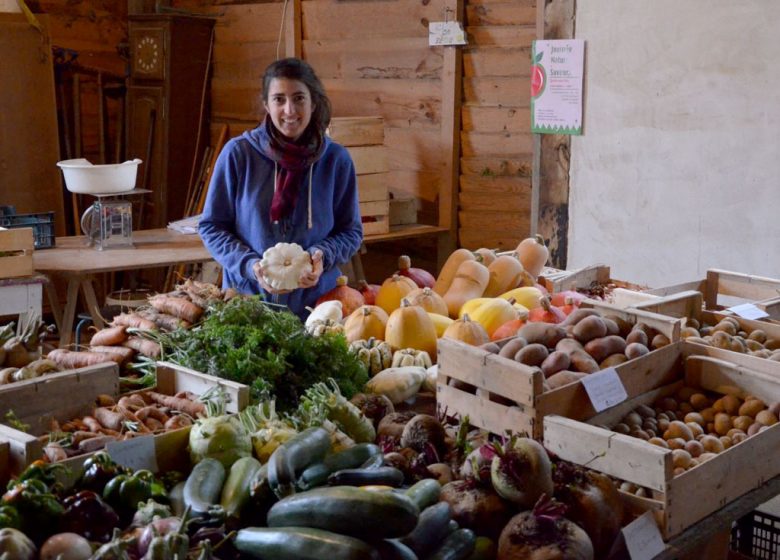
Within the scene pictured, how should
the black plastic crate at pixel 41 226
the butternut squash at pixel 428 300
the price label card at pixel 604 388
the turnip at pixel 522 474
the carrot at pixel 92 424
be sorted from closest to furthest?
the turnip at pixel 522 474
the carrot at pixel 92 424
the price label card at pixel 604 388
the butternut squash at pixel 428 300
the black plastic crate at pixel 41 226

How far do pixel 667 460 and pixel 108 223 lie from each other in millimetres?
3893

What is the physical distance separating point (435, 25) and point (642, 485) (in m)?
4.20

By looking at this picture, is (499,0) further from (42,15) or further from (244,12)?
(42,15)

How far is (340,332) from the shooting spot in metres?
2.85

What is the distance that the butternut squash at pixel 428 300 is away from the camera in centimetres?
336

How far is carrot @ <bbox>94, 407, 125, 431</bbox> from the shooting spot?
227cm

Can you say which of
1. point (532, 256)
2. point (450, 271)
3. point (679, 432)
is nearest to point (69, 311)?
point (450, 271)

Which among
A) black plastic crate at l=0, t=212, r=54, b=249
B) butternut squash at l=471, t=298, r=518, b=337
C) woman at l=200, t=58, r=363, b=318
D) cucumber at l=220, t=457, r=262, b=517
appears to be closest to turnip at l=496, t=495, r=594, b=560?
cucumber at l=220, t=457, r=262, b=517

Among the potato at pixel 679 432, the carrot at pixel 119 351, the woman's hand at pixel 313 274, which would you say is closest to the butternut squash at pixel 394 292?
the woman's hand at pixel 313 274

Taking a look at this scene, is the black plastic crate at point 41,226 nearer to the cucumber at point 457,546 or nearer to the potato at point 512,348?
the potato at point 512,348

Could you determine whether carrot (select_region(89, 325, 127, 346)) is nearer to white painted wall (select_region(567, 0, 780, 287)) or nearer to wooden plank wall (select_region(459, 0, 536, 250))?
white painted wall (select_region(567, 0, 780, 287))

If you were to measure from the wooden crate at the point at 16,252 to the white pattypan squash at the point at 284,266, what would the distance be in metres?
1.59

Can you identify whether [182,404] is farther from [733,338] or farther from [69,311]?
[69,311]

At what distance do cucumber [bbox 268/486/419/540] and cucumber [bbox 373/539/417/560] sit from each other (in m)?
0.01
